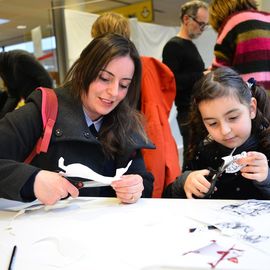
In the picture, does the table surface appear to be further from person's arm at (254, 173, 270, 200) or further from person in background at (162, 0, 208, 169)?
person in background at (162, 0, 208, 169)

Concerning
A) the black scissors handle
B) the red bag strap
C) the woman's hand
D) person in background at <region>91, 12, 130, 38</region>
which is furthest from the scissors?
person in background at <region>91, 12, 130, 38</region>

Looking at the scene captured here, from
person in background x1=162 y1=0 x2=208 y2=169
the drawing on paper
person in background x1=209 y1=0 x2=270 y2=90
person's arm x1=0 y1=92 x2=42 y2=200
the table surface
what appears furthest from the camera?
person in background x1=162 y1=0 x2=208 y2=169

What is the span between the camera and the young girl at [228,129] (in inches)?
43.2

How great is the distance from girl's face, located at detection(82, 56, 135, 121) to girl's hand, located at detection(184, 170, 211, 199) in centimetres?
34

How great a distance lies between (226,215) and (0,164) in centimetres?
54

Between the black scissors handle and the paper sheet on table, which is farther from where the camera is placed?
the black scissors handle

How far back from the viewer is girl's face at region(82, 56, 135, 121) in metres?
1.17

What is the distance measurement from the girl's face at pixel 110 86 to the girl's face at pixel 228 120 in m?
0.26

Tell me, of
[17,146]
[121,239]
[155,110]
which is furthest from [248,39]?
[121,239]

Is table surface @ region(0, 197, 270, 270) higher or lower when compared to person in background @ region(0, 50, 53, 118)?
lower

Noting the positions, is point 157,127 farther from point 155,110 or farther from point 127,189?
point 127,189

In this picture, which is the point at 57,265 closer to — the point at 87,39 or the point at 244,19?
the point at 244,19

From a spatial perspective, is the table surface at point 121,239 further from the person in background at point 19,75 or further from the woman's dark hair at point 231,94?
the person in background at point 19,75

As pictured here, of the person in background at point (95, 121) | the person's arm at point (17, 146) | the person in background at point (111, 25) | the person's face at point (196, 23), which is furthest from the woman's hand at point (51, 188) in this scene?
the person's face at point (196, 23)
